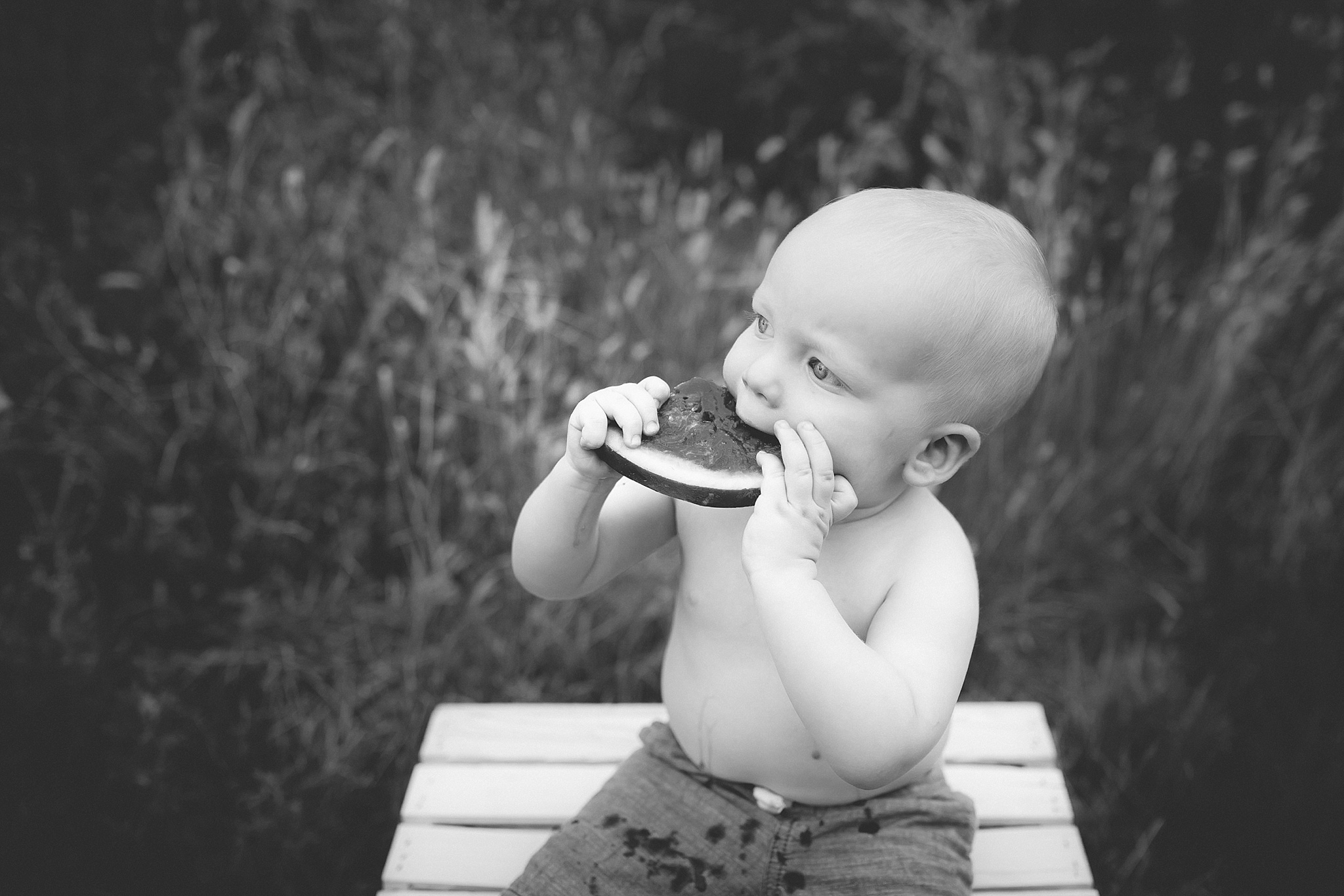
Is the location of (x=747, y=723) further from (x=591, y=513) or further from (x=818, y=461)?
(x=818, y=461)

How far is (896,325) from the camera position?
152cm

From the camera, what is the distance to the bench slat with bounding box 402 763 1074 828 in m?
2.22

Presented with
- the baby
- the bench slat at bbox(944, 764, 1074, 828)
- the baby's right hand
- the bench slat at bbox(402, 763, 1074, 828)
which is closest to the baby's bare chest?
the baby

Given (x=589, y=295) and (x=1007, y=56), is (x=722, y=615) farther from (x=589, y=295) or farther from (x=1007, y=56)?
(x=1007, y=56)

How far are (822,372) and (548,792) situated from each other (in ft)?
3.94

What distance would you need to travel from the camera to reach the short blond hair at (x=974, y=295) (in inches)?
60.2

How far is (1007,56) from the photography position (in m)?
4.37

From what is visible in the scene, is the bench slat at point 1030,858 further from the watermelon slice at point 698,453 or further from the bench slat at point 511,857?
the watermelon slice at point 698,453

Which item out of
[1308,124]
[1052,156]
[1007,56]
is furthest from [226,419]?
[1308,124]

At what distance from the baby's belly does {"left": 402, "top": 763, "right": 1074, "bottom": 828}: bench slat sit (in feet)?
1.31

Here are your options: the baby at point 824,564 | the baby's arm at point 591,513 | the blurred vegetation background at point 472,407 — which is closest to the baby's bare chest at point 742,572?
the baby at point 824,564

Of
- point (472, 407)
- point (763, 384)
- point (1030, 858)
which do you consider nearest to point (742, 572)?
point (763, 384)

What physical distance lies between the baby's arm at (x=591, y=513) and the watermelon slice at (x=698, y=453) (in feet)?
0.09

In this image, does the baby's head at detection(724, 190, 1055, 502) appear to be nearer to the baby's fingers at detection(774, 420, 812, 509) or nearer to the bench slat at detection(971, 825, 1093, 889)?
the baby's fingers at detection(774, 420, 812, 509)
